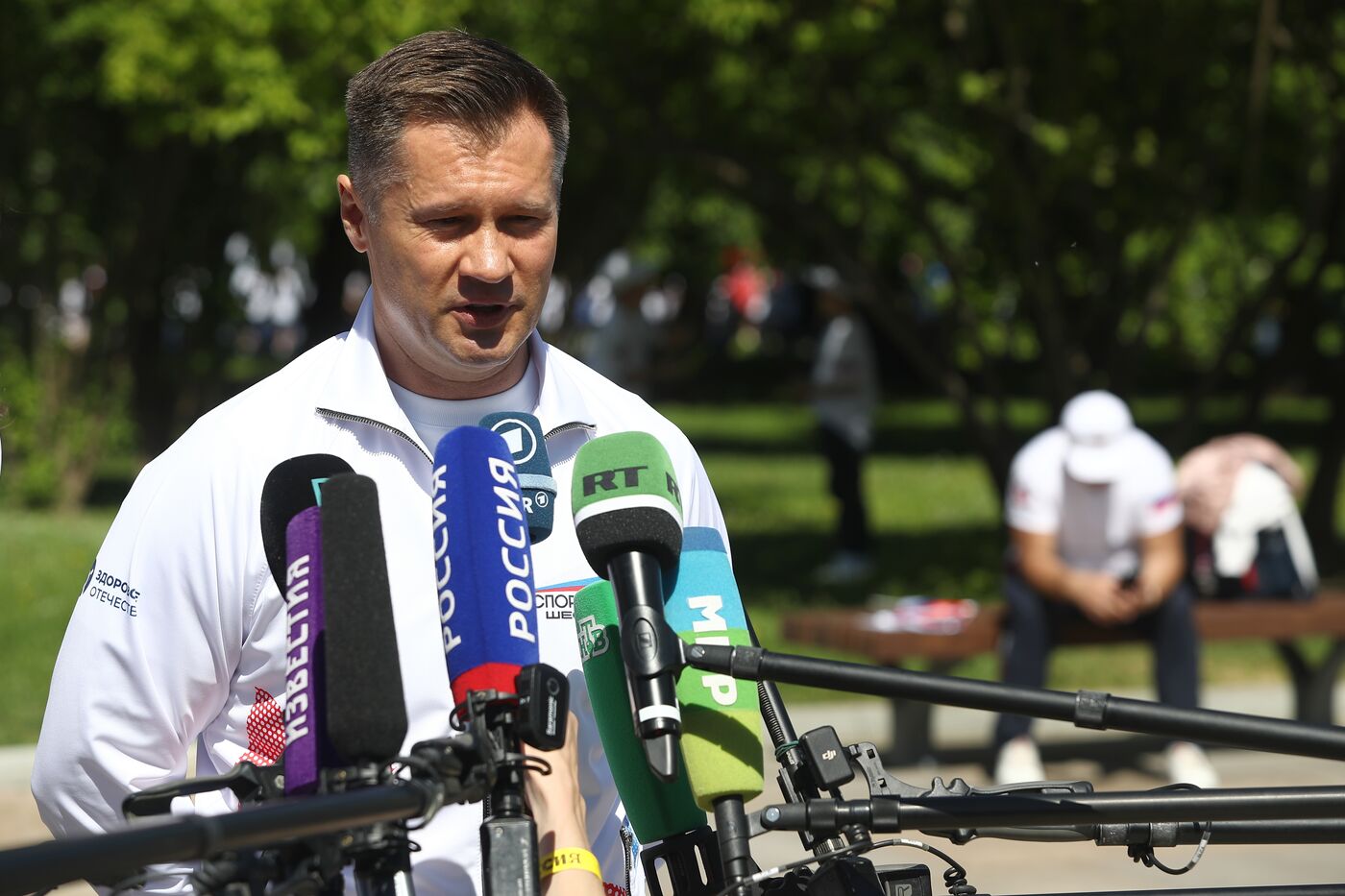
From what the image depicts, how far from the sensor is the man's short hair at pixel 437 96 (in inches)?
102

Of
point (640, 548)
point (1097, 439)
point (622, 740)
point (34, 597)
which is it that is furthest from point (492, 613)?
point (34, 597)

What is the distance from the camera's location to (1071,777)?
892cm

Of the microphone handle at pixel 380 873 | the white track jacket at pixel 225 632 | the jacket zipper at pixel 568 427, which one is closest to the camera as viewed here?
the microphone handle at pixel 380 873

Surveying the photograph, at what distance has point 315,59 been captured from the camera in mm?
11852

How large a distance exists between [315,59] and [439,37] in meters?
9.60

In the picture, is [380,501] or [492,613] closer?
[492,613]

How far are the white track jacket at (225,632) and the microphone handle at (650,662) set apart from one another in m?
0.55

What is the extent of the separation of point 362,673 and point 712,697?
0.48m

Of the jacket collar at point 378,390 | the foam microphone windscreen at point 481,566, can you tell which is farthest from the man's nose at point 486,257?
the foam microphone windscreen at point 481,566

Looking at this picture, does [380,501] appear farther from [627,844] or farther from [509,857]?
[509,857]

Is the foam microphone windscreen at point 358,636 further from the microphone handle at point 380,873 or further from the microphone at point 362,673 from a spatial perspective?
the microphone handle at point 380,873

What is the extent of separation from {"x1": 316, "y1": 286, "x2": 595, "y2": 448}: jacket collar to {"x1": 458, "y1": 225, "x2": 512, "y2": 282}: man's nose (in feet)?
0.82

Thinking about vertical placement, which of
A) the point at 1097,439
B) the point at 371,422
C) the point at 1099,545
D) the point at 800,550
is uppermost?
the point at 800,550

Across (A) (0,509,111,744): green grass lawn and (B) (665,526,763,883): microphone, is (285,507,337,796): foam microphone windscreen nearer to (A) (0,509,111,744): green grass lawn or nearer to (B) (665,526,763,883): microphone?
(B) (665,526,763,883): microphone
